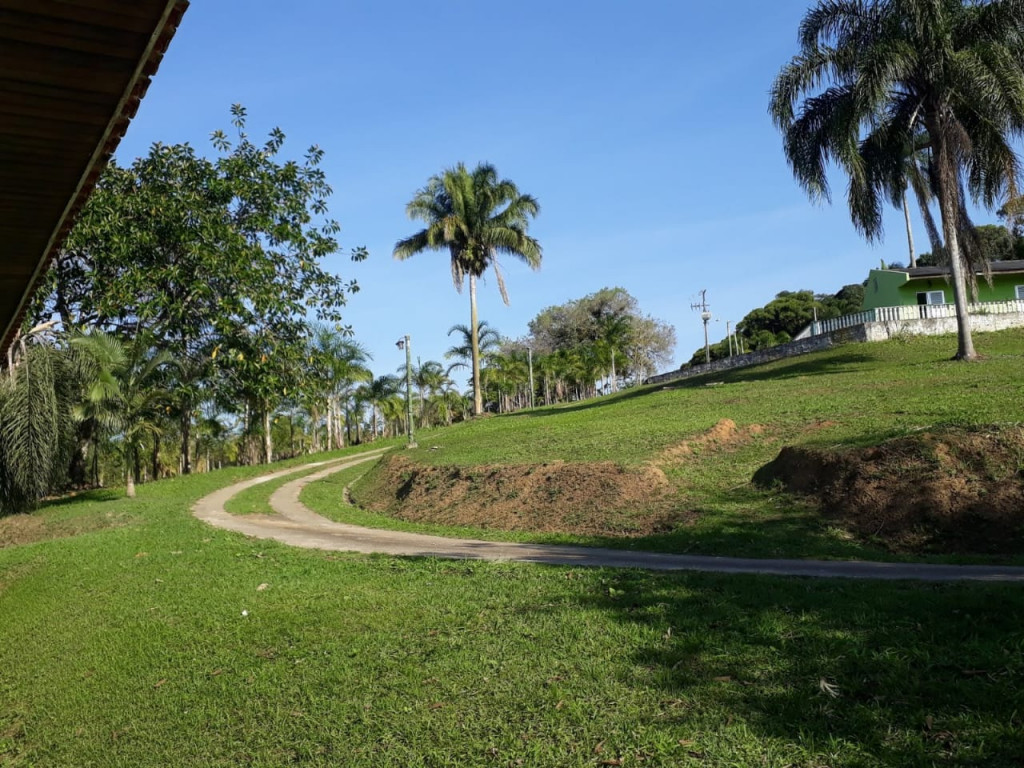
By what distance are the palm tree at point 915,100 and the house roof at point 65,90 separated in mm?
25466

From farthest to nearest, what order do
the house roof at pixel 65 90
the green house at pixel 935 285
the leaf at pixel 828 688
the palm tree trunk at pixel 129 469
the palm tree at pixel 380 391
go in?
1. the palm tree at pixel 380 391
2. the green house at pixel 935 285
3. the palm tree trunk at pixel 129 469
4. the leaf at pixel 828 688
5. the house roof at pixel 65 90

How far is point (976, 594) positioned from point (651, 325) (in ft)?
251

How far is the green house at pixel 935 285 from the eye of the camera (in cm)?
4062

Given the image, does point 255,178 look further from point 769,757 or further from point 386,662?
point 769,757

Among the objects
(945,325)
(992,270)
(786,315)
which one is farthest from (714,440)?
(786,315)

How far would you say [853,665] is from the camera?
5289 mm

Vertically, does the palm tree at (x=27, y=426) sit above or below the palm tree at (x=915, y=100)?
below

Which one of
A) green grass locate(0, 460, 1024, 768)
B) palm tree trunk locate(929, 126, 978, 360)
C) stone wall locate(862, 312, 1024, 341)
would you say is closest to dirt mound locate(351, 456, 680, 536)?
green grass locate(0, 460, 1024, 768)

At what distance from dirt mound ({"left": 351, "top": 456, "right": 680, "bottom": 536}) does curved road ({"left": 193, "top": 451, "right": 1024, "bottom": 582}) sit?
1806mm

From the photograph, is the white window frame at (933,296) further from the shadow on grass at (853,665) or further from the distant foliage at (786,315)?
the shadow on grass at (853,665)

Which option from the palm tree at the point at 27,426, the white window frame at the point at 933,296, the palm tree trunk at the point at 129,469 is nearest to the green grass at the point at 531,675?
the palm tree at the point at 27,426

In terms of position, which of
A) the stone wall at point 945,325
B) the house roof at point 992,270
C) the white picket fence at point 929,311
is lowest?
the stone wall at point 945,325

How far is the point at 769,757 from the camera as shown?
4.36m

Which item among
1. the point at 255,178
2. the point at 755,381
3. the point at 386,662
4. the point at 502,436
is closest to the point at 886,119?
the point at 755,381
